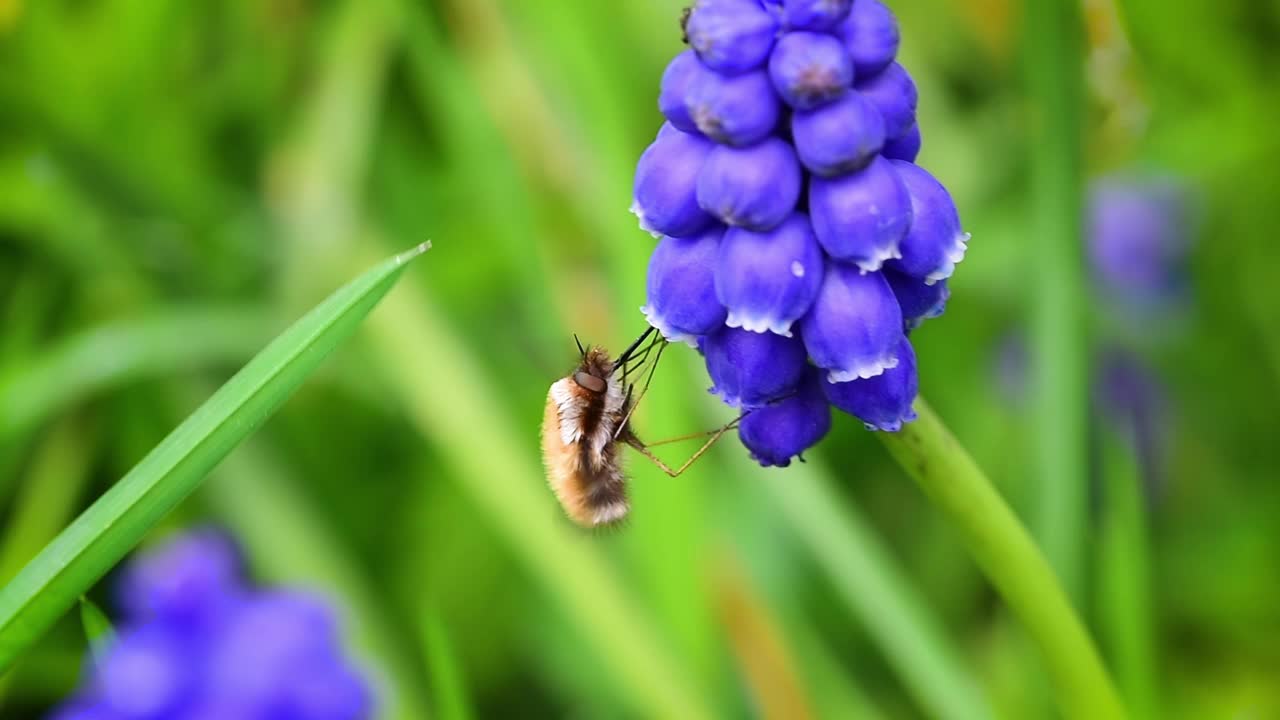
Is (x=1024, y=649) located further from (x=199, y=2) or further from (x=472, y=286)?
(x=199, y=2)

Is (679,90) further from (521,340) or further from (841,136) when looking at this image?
(521,340)

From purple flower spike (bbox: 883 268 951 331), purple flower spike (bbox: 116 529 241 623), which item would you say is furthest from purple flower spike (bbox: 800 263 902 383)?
purple flower spike (bbox: 116 529 241 623)

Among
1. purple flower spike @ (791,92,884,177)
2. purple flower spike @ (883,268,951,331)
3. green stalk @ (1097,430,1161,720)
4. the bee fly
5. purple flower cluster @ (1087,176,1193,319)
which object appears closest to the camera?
purple flower spike @ (791,92,884,177)

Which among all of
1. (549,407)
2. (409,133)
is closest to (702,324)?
(549,407)

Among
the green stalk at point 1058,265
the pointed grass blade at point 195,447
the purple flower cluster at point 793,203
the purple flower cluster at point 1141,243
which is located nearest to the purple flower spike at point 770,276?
the purple flower cluster at point 793,203

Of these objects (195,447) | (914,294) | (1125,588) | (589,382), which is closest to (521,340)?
(1125,588)

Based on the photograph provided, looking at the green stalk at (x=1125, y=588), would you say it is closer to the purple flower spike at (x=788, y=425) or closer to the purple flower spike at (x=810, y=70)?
the purple flower spike at (x=788, y=425)

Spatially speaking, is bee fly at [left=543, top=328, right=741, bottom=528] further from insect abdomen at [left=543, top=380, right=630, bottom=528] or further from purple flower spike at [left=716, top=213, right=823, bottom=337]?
purple flower spike at [left=716, top=213, right=823, bottom=337]
